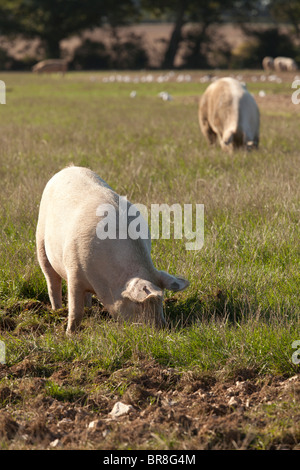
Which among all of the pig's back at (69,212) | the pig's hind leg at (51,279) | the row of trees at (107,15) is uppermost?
the row of trees at (107,15)

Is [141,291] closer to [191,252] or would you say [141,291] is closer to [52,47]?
[191,252]

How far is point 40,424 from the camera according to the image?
341cm

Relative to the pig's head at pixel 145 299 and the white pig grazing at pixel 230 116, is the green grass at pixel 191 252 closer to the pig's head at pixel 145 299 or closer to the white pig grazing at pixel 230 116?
the pig's head at pixel 145 299

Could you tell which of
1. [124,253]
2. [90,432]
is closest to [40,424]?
[90,432]

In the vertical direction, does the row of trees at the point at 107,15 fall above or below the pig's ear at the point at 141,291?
above

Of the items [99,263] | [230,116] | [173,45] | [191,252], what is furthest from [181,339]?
[173,45]

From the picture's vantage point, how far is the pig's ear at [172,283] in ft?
14.2

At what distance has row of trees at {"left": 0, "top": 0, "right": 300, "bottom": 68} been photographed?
171 feet

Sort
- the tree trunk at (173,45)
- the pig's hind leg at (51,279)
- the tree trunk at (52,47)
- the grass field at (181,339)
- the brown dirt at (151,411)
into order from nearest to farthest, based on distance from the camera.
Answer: the brown dirt at (151,411) → the grass field at (181,339) → the pig's hind leg at (51,279) → the tree trunk at (173,45) → the tree trunk at (52,47)

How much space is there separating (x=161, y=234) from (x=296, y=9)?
4683cm

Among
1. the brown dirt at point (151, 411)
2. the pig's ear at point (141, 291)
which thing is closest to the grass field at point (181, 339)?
the brown dirt at point (151, 411)

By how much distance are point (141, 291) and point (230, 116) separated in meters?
8.01

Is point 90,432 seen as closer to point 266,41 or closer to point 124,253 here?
point 124,253

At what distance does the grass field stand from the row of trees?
45.8 meters
